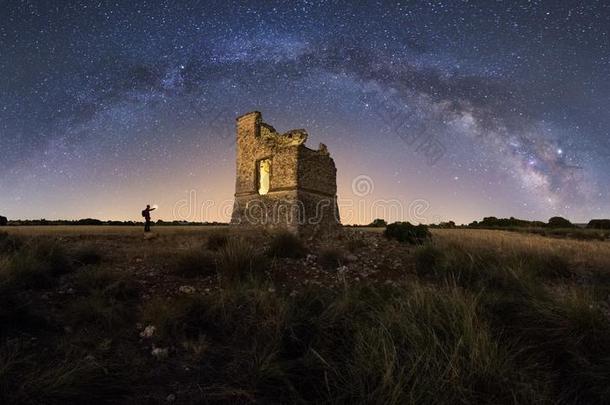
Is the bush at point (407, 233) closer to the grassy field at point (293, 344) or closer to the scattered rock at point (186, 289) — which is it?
the grassy field at point (293, 344)

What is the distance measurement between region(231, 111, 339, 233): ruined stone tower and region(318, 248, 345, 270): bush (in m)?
4.64

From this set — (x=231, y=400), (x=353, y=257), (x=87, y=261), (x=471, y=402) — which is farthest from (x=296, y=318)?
(x=87, y=261)

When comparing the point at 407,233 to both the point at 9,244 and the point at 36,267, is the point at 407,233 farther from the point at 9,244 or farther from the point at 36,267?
the point at 9,244

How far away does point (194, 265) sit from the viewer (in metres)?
6.26

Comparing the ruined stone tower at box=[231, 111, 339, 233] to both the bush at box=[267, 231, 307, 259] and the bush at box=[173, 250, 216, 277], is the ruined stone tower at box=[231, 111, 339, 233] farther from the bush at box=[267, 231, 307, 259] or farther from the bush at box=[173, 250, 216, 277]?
the bush at box=[173, 250, 216, 277]

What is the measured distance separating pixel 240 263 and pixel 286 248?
7.37 ft

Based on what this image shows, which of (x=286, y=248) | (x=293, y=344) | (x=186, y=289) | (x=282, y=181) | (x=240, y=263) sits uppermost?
(x=282, y=181)

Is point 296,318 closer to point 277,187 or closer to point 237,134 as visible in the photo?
point 277,187

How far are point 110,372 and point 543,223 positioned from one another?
38.5 meters

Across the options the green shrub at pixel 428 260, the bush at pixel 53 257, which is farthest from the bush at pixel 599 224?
the bush at pixel 53 257

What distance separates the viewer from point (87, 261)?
23.3 feet

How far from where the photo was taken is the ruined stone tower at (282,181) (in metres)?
12.9

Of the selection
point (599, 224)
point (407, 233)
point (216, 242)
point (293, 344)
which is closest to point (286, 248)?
point (216, 242)

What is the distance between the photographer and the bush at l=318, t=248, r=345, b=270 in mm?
7356
